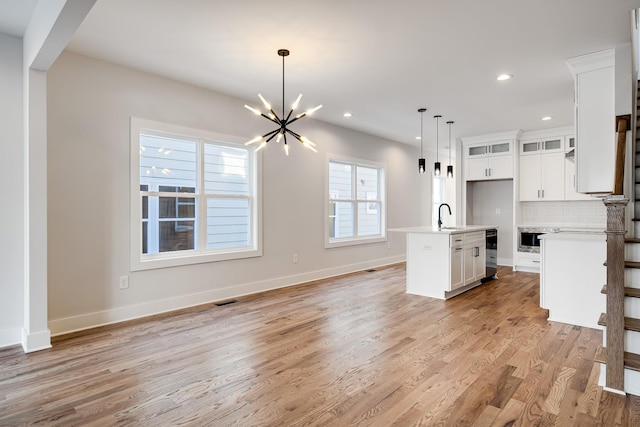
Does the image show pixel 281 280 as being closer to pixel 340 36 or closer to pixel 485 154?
pixel 340 36

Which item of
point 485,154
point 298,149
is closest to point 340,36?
point 298,149

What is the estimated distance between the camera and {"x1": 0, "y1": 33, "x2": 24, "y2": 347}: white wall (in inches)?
122

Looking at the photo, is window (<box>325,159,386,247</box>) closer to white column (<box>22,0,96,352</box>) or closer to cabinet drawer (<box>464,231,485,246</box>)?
cabinet drawer (<box>464,231,485,246</box>)

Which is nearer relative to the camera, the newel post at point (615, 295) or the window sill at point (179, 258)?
the newel post at point (615, 295)

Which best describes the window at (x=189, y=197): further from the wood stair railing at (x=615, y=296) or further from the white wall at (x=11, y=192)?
the wood stair railing at (x=615, y=296)

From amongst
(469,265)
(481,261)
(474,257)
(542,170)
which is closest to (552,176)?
(542,170)


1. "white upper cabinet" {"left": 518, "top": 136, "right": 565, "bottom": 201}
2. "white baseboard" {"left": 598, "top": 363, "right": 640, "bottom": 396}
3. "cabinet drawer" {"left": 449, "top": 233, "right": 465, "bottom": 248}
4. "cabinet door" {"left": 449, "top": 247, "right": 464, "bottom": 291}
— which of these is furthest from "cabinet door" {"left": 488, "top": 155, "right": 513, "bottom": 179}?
"white baseboard" {"left": 598, "top": 363, "right": 640, "bottom": 396}

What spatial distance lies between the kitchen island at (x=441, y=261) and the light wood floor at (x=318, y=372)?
0.61 metres

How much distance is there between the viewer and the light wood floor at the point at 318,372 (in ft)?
6.77

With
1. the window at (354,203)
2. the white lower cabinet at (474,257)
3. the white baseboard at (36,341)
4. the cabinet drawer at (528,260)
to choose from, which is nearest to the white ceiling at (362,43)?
the window at (354,203)

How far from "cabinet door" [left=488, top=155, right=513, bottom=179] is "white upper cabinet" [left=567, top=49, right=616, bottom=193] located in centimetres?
338

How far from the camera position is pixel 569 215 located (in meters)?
6.67

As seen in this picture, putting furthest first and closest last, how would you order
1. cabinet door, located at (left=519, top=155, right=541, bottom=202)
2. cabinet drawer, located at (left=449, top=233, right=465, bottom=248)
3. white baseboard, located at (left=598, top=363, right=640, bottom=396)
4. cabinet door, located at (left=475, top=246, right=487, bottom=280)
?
cabinet door, located at (left=519, top=155, right=541, bottom=202), cabinet door, located at (left=475, top=246, right=487, bottom=280), cabinet drawer, located at (left=449, top=233, right=465, bottom=248), white baseboard, located at (left=598, top=363, right=640, bottom=396)

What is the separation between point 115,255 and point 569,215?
7499mm
